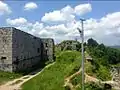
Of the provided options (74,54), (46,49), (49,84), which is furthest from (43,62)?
(49,84)

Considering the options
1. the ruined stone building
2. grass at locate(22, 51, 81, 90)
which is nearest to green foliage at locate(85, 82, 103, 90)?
grass at locate(22, 51, 81, 90)

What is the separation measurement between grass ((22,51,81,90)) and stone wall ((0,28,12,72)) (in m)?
9.21

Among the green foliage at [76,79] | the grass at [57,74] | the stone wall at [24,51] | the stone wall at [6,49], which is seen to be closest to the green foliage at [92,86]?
the green foliage at [76,79]

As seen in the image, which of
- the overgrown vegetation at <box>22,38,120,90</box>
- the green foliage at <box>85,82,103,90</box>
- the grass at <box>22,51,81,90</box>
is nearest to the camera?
the green foliage at <box>85,82,103,90</box>

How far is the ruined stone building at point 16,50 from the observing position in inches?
1614

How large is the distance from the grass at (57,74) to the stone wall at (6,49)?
9208 mm

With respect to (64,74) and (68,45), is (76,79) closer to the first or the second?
(64,74)

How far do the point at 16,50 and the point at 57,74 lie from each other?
13.6 meters

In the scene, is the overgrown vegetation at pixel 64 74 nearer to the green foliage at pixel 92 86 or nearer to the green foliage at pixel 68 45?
the green foliage at pixel 92 86

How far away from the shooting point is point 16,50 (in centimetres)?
4306

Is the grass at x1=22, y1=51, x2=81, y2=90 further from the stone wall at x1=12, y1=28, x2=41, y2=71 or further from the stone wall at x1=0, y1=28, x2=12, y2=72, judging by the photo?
the stone wall at x1=12, y1=28, x2=41, y2=71

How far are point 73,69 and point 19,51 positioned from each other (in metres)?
17.3

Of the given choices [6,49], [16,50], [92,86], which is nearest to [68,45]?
[16,50]

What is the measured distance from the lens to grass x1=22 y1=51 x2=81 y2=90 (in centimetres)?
2878
